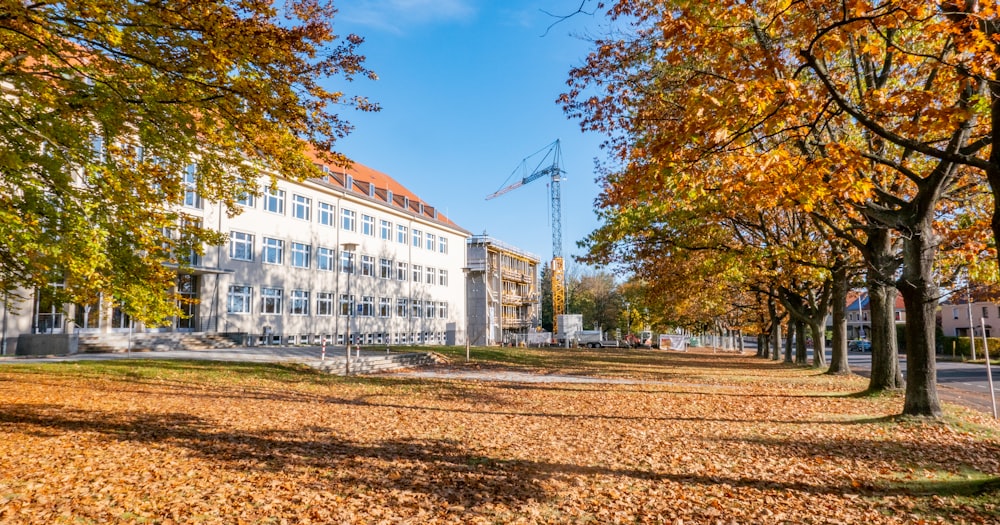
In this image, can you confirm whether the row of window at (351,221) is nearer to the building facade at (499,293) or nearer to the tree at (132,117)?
the building facade at (499,293)

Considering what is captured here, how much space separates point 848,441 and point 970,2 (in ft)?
20.8

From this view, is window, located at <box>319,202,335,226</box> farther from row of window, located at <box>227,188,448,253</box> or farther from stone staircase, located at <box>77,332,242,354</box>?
stone staircase, located at <box>77,332,242,354</box>

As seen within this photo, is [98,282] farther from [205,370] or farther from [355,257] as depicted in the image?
[355,257]

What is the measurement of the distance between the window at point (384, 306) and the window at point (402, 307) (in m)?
1.14

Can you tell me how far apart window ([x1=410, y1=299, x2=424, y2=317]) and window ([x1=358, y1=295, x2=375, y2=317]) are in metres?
5.18

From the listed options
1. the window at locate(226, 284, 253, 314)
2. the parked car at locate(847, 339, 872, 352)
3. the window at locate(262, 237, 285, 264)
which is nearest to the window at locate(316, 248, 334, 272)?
the window at locate(262, 237, 285, 264)

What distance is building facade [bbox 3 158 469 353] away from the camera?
107ft

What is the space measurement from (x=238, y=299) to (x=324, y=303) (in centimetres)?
748

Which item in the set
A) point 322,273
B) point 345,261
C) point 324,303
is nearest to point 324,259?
point 322,273

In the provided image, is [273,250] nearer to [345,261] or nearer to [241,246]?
[241,246]

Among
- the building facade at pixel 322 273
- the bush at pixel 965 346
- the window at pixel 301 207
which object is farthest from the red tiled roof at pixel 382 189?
the bush at pixel 965 346

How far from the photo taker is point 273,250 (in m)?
37.6

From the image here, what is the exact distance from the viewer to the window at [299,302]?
128ft

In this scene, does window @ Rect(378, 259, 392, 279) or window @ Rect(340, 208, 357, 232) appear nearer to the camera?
window @ Rect(340, 208, 357, 232)
